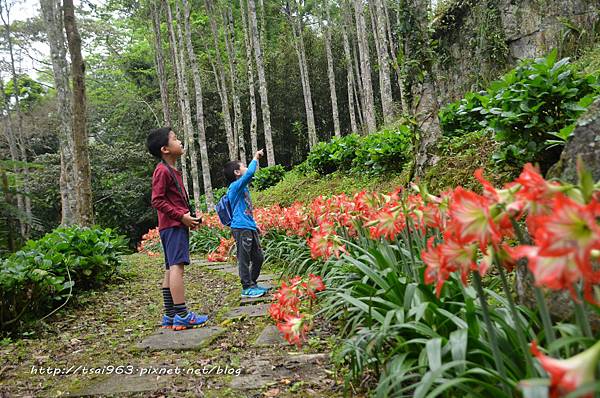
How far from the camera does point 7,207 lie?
13.5ft

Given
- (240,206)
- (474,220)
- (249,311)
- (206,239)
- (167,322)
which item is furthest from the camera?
(206,239)

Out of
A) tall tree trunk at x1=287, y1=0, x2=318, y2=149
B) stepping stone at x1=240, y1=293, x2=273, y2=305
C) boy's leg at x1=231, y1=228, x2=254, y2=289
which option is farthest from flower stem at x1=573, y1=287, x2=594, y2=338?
tall tree trunk at x1=287, y1=0, x2=318, y2=149

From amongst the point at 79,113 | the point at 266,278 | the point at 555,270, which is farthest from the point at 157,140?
the point at 79,113

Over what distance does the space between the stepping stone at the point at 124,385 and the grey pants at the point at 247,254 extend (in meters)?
1.96

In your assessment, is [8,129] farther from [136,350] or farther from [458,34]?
[136,350]

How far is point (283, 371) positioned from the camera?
239 cm

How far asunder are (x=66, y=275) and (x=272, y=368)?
3.19 meters

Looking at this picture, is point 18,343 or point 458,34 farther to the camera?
point 458,34

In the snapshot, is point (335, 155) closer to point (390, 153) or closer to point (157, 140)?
point (390, 153)

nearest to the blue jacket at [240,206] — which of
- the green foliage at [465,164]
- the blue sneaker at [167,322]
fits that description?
the blue sneaker at [167,322]

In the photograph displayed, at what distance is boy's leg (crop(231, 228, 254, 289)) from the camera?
175 inches

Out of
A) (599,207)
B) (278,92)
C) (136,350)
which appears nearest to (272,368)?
(136,350)

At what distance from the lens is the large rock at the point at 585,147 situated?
159cm

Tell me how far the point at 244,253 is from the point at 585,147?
3383mm
